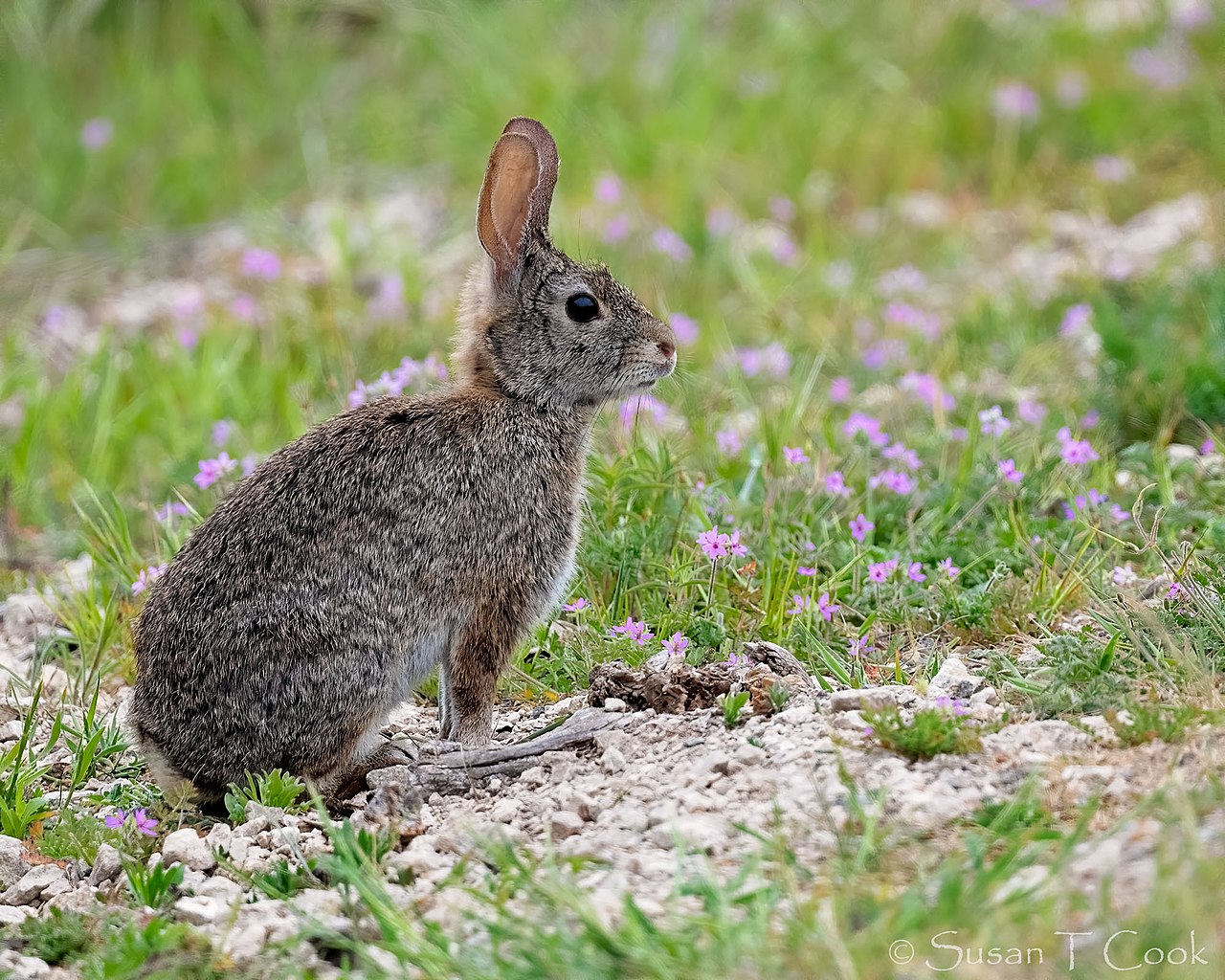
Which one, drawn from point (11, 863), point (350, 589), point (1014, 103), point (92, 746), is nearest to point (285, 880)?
point (11, 863)

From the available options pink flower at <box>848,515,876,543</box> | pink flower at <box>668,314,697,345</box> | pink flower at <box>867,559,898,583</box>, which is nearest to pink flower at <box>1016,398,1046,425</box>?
pink flower at <box>848,515,876,543</box>

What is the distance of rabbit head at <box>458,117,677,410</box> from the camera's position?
5.36 meters

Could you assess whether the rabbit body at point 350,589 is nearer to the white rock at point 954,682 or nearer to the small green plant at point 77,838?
the small green plant at point 77,838

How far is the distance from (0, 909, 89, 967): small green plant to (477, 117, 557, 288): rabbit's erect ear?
249 cm

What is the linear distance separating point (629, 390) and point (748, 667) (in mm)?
1171

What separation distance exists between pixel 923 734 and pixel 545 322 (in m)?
2.07

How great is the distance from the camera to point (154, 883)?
3986mm

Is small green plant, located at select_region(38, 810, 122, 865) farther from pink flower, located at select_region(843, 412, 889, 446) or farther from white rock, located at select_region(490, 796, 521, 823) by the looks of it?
pink flower, located at select_region(843, 412, 889, 446)

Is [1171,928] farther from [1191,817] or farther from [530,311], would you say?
[530,311]

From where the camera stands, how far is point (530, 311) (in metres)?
5.41

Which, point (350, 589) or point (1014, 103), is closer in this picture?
point (350, 589)

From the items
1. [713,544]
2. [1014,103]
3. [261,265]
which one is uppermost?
[1014,103]

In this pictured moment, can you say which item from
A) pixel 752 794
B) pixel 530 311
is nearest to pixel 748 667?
pixel 752 794

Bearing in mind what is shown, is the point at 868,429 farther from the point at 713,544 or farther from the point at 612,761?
the point at 612,761
